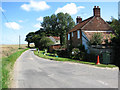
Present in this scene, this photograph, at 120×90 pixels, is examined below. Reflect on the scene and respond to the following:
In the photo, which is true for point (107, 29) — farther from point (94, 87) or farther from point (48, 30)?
point (48, 30)

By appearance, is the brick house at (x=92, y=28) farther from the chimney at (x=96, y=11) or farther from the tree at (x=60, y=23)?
the tree at (x=60, y=23)

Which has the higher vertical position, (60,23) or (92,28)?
(60,23)

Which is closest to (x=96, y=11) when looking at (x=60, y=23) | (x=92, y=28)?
(x=92, y=28)

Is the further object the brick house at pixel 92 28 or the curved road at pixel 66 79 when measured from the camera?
the brick house at pixel 92 28

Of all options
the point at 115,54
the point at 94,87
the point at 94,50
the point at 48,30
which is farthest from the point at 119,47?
the point at 48,30

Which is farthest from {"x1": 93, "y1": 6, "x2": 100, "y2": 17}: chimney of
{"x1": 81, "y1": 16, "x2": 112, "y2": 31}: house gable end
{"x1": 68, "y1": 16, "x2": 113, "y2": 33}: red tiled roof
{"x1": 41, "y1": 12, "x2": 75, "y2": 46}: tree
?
{"x1": 41, "y1": 12, "x2": 75, "y2": 46}: tree

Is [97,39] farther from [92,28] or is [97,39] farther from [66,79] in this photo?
[66,79]

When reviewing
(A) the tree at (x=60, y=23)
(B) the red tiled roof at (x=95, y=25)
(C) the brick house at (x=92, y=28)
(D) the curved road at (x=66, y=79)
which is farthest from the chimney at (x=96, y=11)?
(A) the tree at (x=60, y=23)

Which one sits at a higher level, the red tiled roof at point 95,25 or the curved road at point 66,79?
the red tiled roof at point 95,25

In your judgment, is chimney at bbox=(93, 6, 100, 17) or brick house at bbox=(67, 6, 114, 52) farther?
chimney at bbox=(93, 6, 100, 17)

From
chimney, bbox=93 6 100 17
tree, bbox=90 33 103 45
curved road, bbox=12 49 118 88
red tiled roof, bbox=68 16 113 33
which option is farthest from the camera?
chimney, bbox=93 6 100 17

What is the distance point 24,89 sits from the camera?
7.52m

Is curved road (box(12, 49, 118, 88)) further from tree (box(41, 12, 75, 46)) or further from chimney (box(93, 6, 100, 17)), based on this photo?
tree (box(41, 12, 75, 46))

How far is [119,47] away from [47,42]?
161ft
